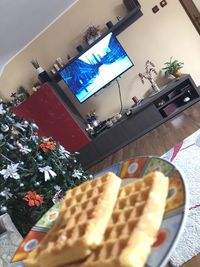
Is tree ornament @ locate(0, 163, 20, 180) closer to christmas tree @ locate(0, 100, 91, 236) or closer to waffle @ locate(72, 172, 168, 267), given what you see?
christmas tree @ locate(0, 100, 91, 236)

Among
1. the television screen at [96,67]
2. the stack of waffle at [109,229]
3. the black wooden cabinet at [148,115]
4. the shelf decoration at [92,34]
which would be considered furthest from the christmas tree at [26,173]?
the shelf decoration at [92,34]

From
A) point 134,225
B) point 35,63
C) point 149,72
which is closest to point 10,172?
point 134,225

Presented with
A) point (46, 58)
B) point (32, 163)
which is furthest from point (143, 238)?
point (46, 58)

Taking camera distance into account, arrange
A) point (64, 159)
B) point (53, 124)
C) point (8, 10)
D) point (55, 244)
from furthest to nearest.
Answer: point (53, 124)
point (8, 10)
point (64, 159)
point (55, 244)

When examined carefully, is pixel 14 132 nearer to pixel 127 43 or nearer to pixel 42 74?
pixel 42 74

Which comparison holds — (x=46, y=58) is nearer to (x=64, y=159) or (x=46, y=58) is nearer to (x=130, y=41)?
(x=130, y=41)

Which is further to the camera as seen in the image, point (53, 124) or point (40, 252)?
point (53, 124)
